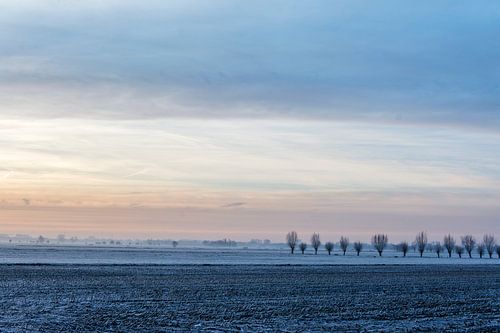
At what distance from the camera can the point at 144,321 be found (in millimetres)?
30078

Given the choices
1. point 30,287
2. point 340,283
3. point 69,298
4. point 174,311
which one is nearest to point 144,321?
point 174,311

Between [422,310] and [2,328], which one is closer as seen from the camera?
[2,328]

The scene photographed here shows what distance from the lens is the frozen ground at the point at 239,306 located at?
29281 mm

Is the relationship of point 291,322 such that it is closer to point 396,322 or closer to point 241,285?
point 396,322

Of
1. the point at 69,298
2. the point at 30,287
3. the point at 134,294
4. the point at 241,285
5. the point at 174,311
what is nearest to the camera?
the point at 174,311

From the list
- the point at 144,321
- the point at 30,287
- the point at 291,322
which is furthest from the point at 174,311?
the point at 30,287

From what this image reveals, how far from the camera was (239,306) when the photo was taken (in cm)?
3662

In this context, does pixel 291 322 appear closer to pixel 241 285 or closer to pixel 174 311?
pixel 174 311

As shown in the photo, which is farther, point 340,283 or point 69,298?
point 340,283

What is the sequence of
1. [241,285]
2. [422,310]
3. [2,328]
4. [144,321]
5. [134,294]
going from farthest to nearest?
[241,285] < [134,294] < [422,310] < [144,321] < [2,328]

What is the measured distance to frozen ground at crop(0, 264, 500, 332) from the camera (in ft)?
96.1

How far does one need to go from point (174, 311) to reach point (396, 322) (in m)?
10.0

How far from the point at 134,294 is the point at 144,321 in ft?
44.2

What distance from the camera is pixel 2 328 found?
2717 cm
